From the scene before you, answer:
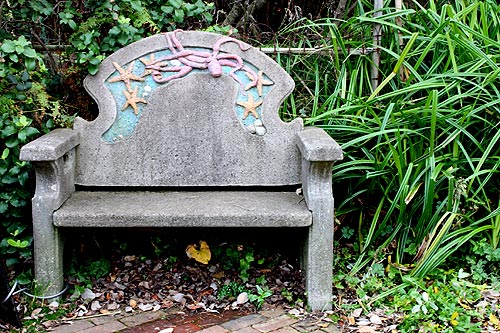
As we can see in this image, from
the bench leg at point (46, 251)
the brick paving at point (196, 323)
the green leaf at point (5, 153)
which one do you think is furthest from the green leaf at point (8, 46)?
the brick paving at point (196, 323)

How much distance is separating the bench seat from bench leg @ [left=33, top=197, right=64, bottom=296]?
2.5 inches

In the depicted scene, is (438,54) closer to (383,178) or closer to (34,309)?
(383,178)

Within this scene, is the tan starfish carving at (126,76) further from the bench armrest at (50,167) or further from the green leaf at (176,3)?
the green leaf at (176,3)

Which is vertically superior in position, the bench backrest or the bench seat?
the bench backrest

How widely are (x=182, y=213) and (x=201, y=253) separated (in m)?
0.56

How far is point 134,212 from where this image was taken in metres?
3.10

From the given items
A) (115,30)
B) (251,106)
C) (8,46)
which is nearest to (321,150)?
(251,106)

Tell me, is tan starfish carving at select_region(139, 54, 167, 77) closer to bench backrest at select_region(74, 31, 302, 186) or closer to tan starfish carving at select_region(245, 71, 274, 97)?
bench backrest at select_region(74, 31, 302, 186)

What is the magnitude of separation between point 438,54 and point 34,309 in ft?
8.88

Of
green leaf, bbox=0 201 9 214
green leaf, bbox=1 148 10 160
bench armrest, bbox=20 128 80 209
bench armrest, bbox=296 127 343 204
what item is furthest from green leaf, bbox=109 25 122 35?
bench armrest, bbox=296 127 343 204

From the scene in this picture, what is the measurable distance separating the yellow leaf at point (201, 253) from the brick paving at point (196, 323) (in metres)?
0.42

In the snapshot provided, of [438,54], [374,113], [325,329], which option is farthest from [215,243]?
[438,54]

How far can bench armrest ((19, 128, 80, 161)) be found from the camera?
2.97 metres

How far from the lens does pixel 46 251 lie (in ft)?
10.3
